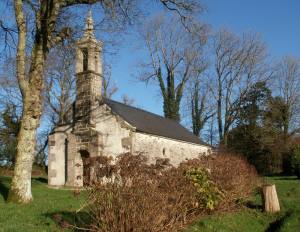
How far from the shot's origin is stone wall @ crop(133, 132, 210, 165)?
22.3m

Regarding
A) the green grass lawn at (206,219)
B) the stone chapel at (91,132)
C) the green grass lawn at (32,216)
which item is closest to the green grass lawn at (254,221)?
the green grass lawn at (206,219)

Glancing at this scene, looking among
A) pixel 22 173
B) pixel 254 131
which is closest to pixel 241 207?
pixel 22 173

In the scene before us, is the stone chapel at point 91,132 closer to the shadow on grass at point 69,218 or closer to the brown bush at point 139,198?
the shadow on grass at point 69,218

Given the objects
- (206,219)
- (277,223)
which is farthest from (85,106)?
(277,223)

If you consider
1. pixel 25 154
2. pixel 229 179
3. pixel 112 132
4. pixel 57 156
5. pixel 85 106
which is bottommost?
pixel 229 179

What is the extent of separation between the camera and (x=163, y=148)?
25328mm

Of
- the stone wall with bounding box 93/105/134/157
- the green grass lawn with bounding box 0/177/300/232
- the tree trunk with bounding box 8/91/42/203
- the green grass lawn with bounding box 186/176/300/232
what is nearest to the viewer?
the green grass lawn with bounding box 0/177/300/232

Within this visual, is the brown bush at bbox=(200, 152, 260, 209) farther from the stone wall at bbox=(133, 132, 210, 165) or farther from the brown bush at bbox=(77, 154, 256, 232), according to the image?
the stone wall at bbox=(133, 132, 210, 165)

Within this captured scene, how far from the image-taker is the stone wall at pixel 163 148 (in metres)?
22.3

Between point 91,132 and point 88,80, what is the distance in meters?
3.25

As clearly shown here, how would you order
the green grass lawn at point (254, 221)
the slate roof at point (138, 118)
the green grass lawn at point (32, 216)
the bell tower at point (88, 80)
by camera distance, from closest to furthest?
the green grass lawn at point (32, 216), the green grass lawn at point (254, 221), the bell tower at point (88, 80), the slate roof at point (138, 118)

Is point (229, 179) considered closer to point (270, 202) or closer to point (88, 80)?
point (270, 202)

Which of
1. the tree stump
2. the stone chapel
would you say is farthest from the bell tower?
Answer: the tree stump

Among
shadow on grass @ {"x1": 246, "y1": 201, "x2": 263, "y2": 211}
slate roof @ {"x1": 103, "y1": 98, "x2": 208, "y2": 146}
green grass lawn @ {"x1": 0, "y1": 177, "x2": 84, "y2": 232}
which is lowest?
shadow on grass @ {"x1": 246, "y1": 201, "x2": 263, "y2": 211}
